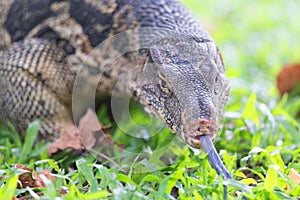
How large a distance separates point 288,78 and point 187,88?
254 cm

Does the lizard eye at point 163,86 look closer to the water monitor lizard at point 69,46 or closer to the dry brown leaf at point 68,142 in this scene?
the water monitor lizard at point 69,46

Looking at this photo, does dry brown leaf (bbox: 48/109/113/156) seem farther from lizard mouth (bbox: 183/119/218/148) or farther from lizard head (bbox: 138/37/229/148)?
lizard mouth (bbox: 183/119/218/148)

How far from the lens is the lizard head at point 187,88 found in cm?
321

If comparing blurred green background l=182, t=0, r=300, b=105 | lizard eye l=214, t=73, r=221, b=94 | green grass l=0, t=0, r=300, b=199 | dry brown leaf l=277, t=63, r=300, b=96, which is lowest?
blurred green background l=182, t=0, r=300, b=105

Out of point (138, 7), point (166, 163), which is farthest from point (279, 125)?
point (138, 7)

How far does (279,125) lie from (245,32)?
149 inches

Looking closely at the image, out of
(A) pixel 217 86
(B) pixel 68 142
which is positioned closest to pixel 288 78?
(A) pixel 217 86

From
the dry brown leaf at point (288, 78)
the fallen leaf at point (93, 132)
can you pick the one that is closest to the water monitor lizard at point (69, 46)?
the fallen leaf at point (93, 132)

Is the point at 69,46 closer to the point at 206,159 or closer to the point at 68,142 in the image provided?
the point at 68,142

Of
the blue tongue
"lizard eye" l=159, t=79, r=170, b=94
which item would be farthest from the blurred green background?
the blue tongue

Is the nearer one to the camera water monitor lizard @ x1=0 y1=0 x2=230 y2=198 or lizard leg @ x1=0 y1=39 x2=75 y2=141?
water monitor lizard @ x1=0 y1=0 x2=230 y2=198

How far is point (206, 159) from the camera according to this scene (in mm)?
3607

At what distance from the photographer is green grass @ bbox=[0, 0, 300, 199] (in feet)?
10.5

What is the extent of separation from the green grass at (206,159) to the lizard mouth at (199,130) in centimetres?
20
